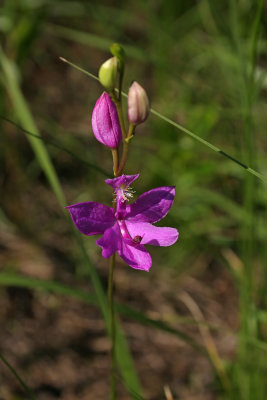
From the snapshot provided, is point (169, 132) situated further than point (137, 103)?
Yes

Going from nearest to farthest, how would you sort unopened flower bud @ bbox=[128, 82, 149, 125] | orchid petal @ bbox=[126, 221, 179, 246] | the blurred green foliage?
unopened flower bud @ bbox=[128, 82, 149, 125] < orchid petal @ bbox=[126, 221, 179, 246] < the blurred green foliage

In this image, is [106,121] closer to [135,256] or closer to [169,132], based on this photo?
[135,256]

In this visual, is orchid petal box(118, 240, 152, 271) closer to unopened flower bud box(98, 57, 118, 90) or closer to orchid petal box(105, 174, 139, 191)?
orchid petal box(105, 174, 139, 191)

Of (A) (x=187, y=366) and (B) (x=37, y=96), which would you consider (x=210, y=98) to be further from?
(A) (x=187, y=366)

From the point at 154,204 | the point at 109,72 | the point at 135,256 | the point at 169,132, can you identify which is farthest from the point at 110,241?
the point at 169,132

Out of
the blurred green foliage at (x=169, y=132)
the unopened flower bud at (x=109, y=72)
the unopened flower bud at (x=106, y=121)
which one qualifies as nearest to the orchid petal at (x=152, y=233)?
the unopened flower bud at (x=106, y=121)

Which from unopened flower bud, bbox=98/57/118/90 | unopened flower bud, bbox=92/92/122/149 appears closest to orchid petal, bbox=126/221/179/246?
unopened flower bud, bbox=92/92/122/149
